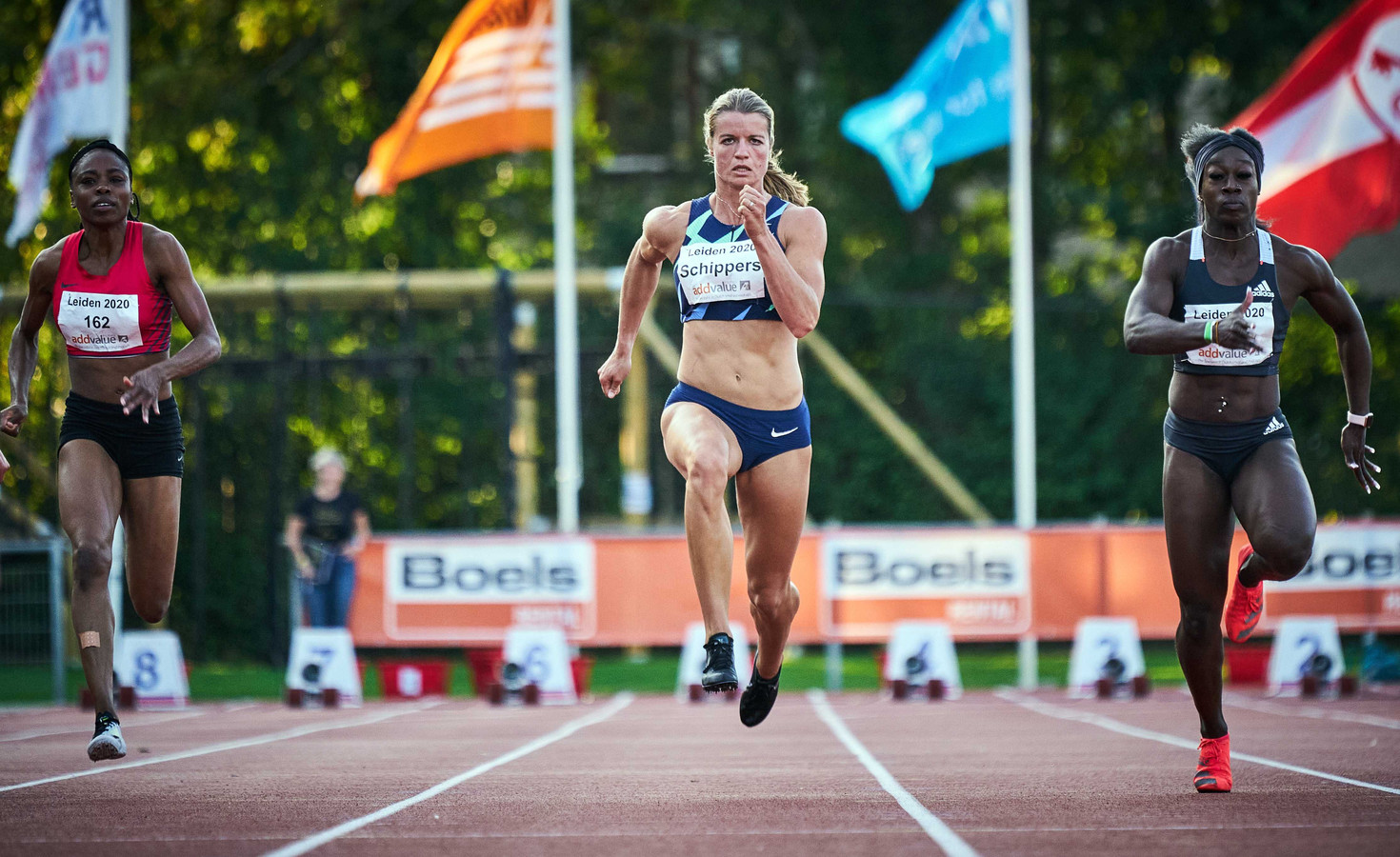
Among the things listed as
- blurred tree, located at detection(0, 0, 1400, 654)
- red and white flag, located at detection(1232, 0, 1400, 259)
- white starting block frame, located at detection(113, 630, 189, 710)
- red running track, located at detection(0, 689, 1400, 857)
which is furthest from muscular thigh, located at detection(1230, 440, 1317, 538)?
blurred tree, located at detection(0, 0, 1400, 654)

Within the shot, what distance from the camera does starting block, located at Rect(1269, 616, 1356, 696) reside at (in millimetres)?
13703

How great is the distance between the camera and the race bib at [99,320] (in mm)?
6922

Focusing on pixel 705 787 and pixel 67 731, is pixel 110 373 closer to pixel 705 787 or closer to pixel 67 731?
pixel 705 787

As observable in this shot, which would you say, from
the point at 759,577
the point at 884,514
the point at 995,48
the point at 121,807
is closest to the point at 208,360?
the point at 121,807

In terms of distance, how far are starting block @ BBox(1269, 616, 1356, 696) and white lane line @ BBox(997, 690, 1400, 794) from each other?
216cm

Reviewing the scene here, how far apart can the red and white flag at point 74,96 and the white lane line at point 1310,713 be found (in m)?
10.5

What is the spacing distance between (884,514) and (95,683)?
15.3 meters

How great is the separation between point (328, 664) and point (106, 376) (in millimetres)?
7029

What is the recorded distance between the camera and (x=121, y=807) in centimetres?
570

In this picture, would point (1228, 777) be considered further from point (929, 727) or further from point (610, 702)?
point (610, 702)

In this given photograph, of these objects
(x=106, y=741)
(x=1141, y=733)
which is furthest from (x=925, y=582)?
(x=106, y=741)

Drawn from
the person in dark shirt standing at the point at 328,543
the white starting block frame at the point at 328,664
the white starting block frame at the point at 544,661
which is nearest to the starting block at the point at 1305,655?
the white starting block frame at the point at 544,661

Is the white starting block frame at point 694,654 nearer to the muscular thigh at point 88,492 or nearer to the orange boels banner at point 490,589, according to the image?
the orange boels banner at point 490,589

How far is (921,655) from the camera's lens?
14.1 m
